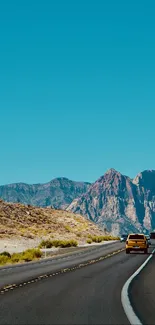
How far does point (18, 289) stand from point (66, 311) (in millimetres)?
4991

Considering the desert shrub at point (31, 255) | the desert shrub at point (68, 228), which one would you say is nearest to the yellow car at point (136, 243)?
the desert shrub at point (31, 255)

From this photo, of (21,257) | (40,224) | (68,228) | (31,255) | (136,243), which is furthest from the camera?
(68,228)

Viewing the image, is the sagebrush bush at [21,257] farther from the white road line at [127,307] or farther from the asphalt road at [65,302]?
the white road line at [127,307]

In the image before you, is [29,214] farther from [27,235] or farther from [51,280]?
[51,280]

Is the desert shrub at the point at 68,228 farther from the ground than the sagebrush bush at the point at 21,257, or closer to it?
farther from the ground

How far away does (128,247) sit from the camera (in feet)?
149

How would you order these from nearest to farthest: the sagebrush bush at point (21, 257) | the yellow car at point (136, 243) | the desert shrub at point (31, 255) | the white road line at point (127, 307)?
the white road line at point (127, 307) < the sagebrush bush at point (21, 257) < the desert shrub at point (31, 255) < the yellow car at point (136, 243)

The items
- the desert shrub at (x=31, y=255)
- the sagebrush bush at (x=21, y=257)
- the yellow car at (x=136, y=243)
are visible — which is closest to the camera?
the sagebrush bush at (x=21, y=257)

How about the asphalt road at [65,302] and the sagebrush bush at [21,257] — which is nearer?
the asphalt road at [65,302]

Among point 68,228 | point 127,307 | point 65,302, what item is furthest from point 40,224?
point 127,307

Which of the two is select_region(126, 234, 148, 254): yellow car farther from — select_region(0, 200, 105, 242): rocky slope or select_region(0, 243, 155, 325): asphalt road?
select_region(0, 200, 105, 242): rocky slope

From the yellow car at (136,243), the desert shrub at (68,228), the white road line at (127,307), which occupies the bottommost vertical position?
the white road line at (127,307)

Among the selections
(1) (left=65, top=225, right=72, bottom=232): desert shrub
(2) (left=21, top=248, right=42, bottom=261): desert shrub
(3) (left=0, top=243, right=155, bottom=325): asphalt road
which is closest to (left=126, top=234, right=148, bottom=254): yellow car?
(2) (left=21, top=248, right=42, bottom=261): desert shrub

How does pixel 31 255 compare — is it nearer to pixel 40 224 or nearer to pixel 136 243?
pixel 136 243
